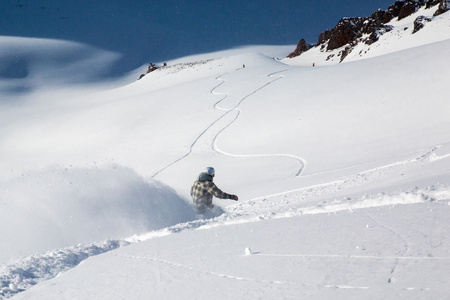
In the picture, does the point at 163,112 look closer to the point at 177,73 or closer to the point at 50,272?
the point at 50,272

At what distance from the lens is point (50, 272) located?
4.21 meters

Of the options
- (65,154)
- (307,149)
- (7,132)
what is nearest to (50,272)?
(307,149)

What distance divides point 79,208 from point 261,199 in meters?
3.86

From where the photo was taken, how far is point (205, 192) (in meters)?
8.10

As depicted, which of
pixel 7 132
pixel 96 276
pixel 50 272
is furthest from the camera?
pixel 7 132

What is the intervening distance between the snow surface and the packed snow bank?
1.4 inches

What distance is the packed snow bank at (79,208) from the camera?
7.01 m

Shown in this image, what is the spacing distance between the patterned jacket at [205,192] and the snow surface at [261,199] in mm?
325

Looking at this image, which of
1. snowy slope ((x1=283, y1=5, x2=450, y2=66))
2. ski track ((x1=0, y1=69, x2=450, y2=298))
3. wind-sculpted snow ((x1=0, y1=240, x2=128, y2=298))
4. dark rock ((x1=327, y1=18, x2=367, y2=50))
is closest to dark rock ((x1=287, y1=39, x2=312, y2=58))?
dark rock ((x1=327, y1=18, x2=367, y2=50))

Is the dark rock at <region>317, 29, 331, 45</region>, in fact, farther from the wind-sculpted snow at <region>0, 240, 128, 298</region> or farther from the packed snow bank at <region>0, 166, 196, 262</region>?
the wind-sculpted snow at <region>0, 240, 128, 298</region>

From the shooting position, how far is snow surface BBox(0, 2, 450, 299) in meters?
2.86

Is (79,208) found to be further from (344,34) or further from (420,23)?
(344,34)

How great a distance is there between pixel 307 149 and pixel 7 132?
33124 mm

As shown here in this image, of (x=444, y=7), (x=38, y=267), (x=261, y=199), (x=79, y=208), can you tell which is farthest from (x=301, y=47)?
(x=38, y=267)
